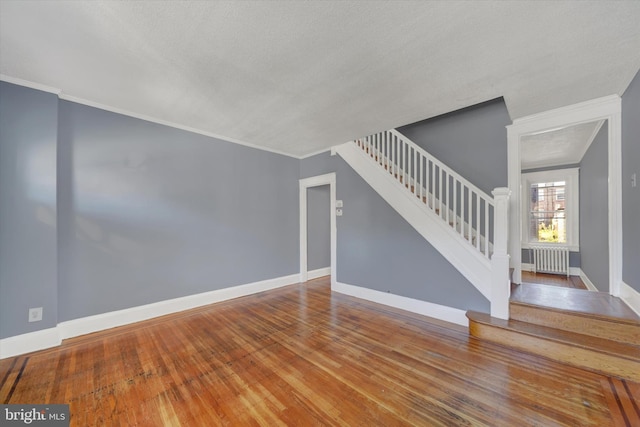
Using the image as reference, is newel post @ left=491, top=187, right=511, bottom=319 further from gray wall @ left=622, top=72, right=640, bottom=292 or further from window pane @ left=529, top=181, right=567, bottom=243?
window pane @ left=529, top=181, right=567, bottom=243

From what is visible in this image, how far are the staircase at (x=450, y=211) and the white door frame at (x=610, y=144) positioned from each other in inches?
21.8

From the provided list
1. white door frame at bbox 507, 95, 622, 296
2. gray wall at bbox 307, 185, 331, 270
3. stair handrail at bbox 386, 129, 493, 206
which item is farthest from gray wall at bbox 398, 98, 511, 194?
gray wall at bbox 307, 185, 331, 270

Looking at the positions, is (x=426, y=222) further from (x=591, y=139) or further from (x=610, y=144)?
(x=591, y=139)

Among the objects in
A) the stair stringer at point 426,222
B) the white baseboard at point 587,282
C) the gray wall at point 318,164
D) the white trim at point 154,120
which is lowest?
the white baseboard at point 587,282

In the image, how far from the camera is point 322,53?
188 centimetres

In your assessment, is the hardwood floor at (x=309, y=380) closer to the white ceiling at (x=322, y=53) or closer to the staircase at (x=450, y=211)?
the staircase at (x=450, y=211)

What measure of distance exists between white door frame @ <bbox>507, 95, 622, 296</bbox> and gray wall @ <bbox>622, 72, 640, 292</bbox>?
6 centimetres

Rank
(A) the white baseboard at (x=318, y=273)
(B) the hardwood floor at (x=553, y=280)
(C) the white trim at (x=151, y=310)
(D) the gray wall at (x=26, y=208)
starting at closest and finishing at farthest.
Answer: (D) the gray wall at (x=26, y=208)
(C) the white trim at (x=151, y=310)
(B) the hardwood floor at (x=553, y=280)
(A) the white baseboard at (x=318, y=273)

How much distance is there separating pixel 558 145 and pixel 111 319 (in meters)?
7.12

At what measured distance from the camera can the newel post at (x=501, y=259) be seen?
8.22ft

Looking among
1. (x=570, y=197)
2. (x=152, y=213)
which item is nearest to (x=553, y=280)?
(x=570, y=197)

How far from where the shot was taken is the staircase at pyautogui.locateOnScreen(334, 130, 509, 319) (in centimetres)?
255

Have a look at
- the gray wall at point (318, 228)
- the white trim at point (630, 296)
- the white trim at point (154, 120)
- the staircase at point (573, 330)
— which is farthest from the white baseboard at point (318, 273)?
the white trim at point (630, 296)

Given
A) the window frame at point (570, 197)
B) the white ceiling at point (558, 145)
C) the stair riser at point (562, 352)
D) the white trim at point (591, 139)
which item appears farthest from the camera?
the window frame at point (570, 197)
